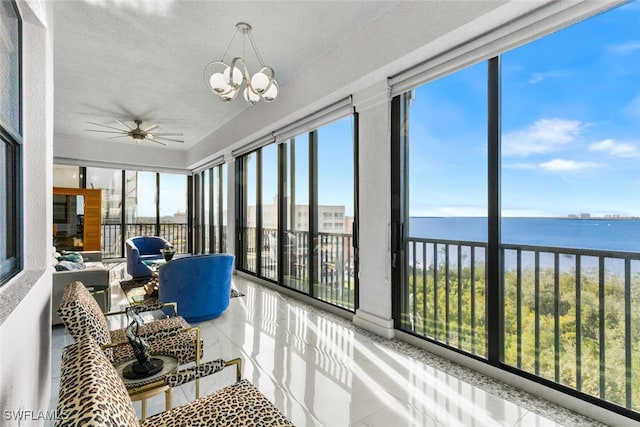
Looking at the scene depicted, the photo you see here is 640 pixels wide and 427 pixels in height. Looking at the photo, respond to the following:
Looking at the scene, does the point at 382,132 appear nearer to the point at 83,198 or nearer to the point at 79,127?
the point at 79,127

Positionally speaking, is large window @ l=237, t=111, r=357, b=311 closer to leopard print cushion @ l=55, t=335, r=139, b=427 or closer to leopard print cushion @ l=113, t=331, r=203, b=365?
leopard print cushion @ l=113, t=331, r=203, b=365

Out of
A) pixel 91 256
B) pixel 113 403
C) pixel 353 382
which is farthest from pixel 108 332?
pixel 91 256

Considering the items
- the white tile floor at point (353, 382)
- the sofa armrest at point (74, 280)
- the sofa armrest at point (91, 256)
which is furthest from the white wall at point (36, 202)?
the sofa armrest at point (91, 256)

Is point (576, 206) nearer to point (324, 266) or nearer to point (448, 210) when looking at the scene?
point (448, 210)

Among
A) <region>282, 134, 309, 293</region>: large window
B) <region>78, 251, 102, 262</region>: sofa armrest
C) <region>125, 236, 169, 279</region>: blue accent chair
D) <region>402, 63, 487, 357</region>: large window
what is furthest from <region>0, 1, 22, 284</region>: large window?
<region>78, 251, 102, 262</region>: sofa armrest

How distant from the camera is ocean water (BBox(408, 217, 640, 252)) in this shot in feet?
5.83

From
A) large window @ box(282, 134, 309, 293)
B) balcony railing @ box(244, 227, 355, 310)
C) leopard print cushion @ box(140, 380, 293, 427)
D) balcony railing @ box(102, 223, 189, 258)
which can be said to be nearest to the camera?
leopard print cushion @ box(140, 380, 293, 427)

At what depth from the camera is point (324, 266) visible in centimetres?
409

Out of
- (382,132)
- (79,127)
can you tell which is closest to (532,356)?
(382,132)

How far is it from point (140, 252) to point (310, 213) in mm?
4272

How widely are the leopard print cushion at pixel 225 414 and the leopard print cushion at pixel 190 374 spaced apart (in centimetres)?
12

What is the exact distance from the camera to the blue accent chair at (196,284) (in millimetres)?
3195

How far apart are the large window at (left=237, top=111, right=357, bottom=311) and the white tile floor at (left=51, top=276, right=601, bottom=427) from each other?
0.82 metres

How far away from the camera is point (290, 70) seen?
3.76m
